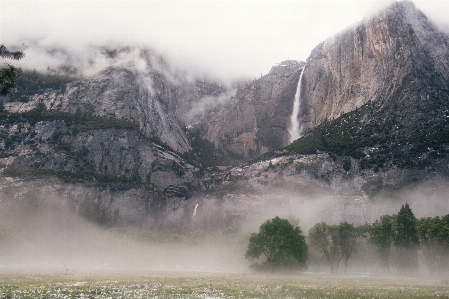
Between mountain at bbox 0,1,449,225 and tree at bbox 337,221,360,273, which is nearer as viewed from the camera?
tree at bbox 337,221,360,273

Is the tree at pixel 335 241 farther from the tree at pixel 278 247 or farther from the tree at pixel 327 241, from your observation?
the tree at pixel 278 247

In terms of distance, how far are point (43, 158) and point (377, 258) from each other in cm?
14368

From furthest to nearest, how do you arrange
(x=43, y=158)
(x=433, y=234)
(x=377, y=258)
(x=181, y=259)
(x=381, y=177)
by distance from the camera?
(x=43, y=158) → (x=381, y=177) → (x=181, y=259) → (x=377, y=258) → (x=433, y=234)

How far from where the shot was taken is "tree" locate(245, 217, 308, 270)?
81.7 meters

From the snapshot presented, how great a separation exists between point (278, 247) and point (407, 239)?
2943cm

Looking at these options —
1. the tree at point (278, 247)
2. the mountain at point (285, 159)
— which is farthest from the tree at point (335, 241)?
the mountain at point (285, 159)

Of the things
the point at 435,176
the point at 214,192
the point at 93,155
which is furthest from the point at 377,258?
the point at 93,155

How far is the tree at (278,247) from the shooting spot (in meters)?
81.7

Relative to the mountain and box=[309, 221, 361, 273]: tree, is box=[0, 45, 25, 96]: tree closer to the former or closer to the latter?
box=[309, 221, 361, 273]: tree

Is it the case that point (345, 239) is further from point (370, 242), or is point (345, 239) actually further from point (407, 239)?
point (407, 239)

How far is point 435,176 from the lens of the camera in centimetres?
14562

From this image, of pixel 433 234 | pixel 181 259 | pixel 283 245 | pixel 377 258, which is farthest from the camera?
pixel 181 259

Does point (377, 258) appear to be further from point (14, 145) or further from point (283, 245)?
point (14, 145)

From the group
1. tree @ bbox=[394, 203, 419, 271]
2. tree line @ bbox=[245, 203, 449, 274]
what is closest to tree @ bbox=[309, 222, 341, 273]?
tree line @ bbox=[245, 203, 449, 274]
